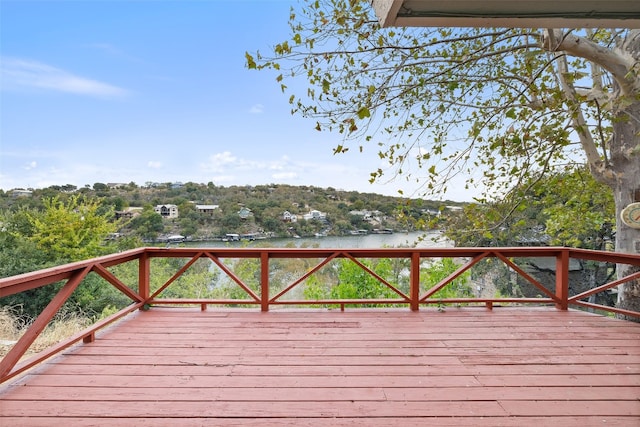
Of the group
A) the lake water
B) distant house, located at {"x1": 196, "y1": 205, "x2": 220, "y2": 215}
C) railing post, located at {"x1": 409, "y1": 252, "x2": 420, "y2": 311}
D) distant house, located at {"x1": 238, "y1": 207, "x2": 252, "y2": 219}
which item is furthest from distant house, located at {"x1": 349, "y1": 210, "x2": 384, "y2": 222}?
distant house, located at {"x1": 196, "y1": 205, "x2": 220, "y2": 215}

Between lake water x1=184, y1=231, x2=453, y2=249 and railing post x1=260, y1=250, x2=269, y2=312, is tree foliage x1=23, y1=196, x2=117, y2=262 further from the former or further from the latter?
railing post x1=260, y1=250, x2=269, y2=312

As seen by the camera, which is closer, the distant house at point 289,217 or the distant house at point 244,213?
the distant house at point 289,217

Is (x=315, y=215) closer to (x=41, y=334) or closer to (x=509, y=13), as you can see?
(x=41, y=334)

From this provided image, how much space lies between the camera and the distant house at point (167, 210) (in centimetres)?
692

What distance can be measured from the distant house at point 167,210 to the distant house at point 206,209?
471 millimetres

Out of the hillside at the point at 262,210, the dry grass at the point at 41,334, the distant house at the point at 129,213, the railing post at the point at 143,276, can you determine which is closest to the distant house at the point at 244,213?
the hillside at the point at 262,210

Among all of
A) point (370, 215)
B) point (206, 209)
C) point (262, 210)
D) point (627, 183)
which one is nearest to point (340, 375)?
point (370, 215)

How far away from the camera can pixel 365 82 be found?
3.71 m

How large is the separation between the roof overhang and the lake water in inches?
110

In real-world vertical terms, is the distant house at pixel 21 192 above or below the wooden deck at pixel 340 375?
above

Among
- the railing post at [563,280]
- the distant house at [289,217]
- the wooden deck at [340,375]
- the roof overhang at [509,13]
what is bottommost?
the wooden deck at [340,375]

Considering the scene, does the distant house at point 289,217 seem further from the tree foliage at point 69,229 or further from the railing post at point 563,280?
the tree foliage at point 69,229

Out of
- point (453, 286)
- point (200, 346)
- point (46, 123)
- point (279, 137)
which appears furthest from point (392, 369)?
point (46, 123)

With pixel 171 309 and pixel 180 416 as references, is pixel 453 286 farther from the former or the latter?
pixel 180 416
